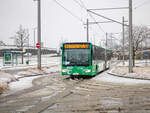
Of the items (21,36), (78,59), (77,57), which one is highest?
(21,36)

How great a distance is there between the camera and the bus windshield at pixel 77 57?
17.2 meters

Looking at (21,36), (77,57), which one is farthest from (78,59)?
(21,36)

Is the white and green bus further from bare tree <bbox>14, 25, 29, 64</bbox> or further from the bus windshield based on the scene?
bare tree <bbox>14, 25, 29, 64</bbox>

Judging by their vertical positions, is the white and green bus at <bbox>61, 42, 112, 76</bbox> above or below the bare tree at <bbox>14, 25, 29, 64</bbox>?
below

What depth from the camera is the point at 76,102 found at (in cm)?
808

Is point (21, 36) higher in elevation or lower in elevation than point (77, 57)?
higher

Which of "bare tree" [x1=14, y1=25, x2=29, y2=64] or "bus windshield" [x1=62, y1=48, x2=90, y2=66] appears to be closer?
"bus windshield" [x1=62, y1=48, x2=90, y2=66]

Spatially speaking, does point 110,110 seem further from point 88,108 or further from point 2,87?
point 2,87

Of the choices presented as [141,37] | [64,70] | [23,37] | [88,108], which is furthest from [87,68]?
[23,37]

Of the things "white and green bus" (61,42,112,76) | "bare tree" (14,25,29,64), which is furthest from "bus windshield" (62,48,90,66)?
"bare tree" (14,25,29,64)

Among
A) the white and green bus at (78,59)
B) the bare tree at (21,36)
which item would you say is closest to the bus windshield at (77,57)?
the white and green bus at (78,59)

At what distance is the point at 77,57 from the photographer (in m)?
17.2

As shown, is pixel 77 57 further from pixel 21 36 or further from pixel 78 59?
pixel 21 36

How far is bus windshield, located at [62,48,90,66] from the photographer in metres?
17.2
